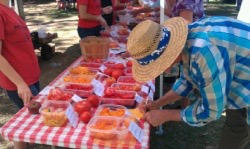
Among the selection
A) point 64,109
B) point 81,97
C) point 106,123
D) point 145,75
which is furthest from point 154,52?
point 81,97

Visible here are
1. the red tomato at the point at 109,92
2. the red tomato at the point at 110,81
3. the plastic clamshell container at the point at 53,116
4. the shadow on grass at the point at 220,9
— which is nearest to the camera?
the plastic clamshell container at the point at 53,116

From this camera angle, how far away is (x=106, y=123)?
1.66 m

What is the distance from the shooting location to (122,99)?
1.99m

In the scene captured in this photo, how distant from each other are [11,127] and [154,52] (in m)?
1.01

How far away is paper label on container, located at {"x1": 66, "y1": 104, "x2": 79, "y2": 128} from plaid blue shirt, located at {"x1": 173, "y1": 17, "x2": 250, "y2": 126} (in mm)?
669

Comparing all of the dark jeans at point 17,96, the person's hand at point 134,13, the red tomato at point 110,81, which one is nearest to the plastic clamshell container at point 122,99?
the red tomato at point 110,81

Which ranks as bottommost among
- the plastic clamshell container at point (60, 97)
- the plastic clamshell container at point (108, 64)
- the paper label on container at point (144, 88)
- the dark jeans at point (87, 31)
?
the paper label on container at point (144, 88)

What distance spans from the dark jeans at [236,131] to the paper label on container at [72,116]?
39.1 inches

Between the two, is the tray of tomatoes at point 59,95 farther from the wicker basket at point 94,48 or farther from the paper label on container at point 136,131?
the wicker basket at point 94,48

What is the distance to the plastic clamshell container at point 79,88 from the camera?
210cm

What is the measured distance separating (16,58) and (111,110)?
2.77 feet

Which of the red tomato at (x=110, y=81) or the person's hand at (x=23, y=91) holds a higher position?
the person's hand at (x=23, y=91)

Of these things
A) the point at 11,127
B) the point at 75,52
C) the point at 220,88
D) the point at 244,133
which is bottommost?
the point at 75,52

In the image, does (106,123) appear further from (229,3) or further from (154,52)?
(229,3)
